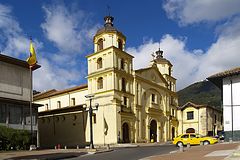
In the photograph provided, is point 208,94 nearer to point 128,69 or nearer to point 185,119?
point 185,119

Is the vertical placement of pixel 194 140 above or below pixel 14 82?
below

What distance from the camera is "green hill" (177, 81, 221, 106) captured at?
13412 centimetres

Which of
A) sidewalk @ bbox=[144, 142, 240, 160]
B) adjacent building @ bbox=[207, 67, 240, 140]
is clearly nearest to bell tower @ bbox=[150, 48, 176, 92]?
adjacent building @ bbox=[207, 67, 240, 140]

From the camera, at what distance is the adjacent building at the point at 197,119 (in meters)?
69.9

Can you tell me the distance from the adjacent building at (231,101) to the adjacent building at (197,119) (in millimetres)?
37394

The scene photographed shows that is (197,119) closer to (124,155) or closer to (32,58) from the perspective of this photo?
(32,58)

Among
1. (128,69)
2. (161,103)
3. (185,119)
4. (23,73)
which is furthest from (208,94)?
(23,73)

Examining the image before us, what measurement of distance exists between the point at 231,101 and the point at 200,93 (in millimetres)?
121518

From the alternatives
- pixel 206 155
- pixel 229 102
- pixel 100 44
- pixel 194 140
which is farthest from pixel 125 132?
pixel 206 155

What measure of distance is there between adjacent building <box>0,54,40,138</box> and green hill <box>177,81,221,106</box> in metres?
96.2

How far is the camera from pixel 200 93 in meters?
152

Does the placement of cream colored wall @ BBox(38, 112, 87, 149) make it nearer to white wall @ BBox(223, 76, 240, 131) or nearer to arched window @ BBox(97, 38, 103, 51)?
arched window @ BBox(97, 38, 103, 51)

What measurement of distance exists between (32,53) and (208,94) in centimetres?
11506

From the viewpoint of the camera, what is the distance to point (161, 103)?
2500 inches
